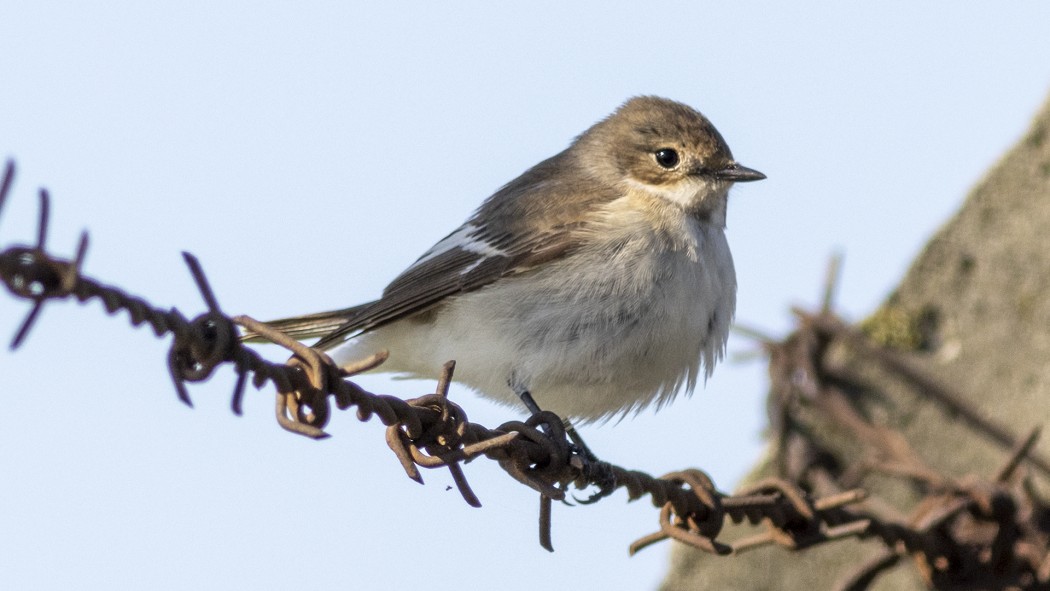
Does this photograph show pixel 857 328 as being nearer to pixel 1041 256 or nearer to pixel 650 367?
pixel 1041 256

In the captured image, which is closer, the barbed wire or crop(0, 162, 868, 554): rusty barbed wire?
crop(0, 162, 868, 554): rusty barbed wire

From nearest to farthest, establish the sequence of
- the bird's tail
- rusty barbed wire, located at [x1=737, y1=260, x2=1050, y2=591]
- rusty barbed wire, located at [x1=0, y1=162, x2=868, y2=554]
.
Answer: rusty barbed wire, located at [x1=0, y1=162, x2=868, y2=554]
rusty barbed wire, located at [x1=737, y1=260, x2=1050, y2=591]
the bird's tail

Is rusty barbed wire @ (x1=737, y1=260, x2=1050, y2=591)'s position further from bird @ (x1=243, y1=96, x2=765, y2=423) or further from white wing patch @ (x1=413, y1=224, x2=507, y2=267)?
white wing patch @ (x1=413, y1=224, x2=507, y2=267)

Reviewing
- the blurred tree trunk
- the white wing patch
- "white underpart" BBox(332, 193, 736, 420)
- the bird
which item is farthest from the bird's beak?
the white wing patch

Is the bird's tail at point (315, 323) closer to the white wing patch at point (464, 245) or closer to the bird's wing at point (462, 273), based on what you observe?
the bird's wing at point (462, 273)

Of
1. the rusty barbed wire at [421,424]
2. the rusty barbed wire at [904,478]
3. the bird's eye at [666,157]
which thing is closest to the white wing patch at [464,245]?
the bird's eye at [666,157]

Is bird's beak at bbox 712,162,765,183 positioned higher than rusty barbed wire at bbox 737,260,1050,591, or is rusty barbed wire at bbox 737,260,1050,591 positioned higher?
bird's beak at bbox 712,162,765,183
